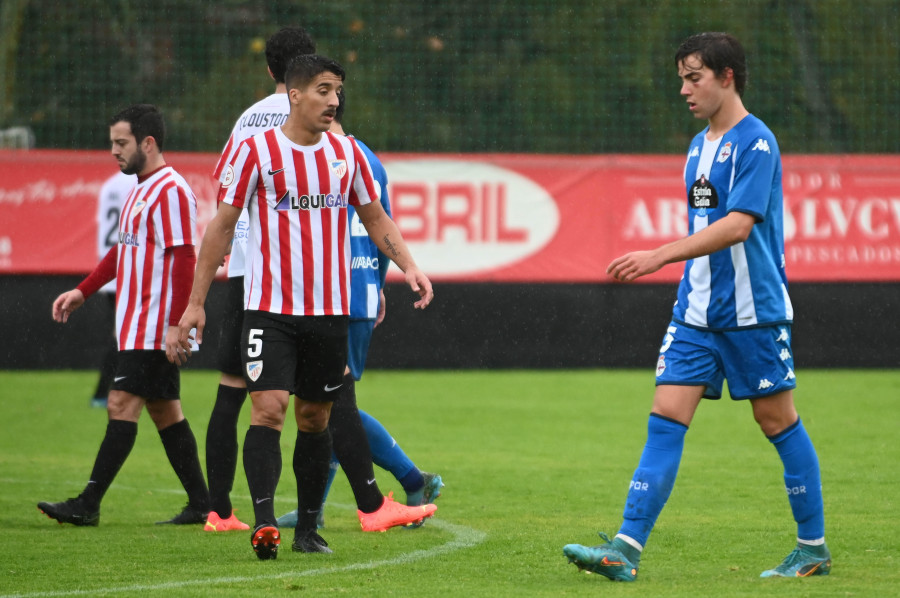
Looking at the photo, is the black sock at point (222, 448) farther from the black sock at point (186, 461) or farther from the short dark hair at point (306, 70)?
the short dark hair at point (306, 70)

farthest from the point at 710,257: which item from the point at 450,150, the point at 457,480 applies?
the point at 450,150

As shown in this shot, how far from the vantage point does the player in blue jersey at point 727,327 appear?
443 cm

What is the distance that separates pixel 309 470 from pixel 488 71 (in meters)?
10.8

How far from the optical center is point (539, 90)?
15391mm

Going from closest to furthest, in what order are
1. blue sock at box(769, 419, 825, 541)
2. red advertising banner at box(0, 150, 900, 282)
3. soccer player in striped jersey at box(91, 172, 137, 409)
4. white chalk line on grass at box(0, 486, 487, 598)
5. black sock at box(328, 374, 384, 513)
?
white chalk line on grass at box(0, 486, 487, 598) < blue sock at box(769, 419, 825, 541) < black sock at box(328, 374, 384, 513) < soccer player in striped jersey at box(91, 172, 137, 409) < red advertising banner at box(0, 150, 900, 282)

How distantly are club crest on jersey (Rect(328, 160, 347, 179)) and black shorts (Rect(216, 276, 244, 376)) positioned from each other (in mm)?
882

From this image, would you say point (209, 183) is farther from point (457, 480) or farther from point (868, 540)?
point (868, 540)

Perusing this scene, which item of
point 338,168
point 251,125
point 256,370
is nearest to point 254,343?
point 256,370

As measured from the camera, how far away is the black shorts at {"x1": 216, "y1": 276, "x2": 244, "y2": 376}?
18.4 feet

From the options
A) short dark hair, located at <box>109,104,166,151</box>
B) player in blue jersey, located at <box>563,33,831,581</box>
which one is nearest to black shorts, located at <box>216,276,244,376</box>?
short dark hair, located at <box>109,104,166,151</box>

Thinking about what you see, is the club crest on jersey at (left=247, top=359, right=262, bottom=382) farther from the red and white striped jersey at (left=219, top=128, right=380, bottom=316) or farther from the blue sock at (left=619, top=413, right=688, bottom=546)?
the blue sock at (left=619, top=413, right=688, bottom=546)

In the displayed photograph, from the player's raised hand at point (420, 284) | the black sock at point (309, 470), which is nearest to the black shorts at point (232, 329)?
the black sock at point (309, 470)

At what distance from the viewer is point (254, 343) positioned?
483cm

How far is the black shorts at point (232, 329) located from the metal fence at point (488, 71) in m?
9.40
